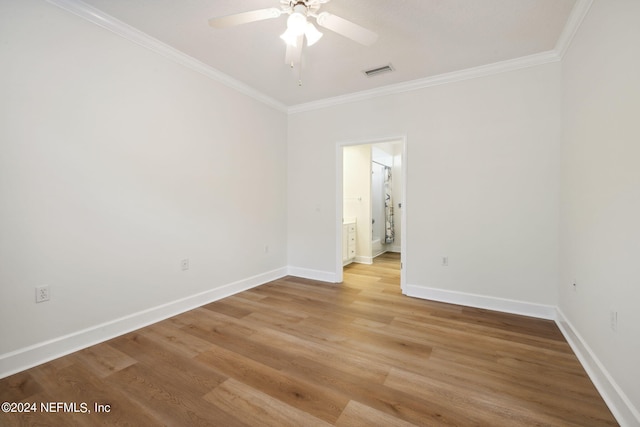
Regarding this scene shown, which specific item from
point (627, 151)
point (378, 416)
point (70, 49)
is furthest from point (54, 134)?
point (627, 151)

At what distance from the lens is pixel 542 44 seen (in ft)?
8.32

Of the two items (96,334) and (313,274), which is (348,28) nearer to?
(96,334)

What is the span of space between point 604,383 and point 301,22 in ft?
9.82

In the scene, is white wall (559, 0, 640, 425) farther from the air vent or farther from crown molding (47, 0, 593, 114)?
the air vent

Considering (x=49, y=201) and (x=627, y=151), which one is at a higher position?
(x=627, y=151)

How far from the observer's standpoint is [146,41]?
8.18 feet

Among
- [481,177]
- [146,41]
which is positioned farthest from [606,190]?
[146,41]

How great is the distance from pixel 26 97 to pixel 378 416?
10.2 feet

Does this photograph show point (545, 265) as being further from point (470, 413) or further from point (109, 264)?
point (109, 264)

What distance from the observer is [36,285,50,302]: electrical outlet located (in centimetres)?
195

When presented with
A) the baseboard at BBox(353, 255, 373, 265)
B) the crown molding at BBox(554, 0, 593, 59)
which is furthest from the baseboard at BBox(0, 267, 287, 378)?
the crown molding at BBox(554, 0, 593, 59)

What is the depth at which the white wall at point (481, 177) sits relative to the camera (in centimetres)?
275

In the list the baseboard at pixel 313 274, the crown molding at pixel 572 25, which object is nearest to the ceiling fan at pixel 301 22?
the crown molding at pixel 572 25

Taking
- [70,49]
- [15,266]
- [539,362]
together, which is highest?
[70,49]
